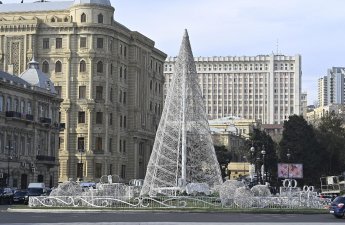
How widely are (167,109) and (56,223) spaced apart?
26750 millimetres

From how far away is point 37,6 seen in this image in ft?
422

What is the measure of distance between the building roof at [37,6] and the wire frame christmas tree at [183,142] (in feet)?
225

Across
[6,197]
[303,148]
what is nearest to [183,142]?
[6,197]

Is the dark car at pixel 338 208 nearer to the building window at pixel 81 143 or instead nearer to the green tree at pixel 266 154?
the green tree at pixel 266 154

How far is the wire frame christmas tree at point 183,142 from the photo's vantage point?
59.8 meters

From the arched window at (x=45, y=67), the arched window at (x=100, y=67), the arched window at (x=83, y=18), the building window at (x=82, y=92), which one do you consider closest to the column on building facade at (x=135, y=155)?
the building window at (x=82, y=92)

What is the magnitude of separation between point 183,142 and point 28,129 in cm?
4460

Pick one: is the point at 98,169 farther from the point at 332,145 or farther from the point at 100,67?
the point at 332,145

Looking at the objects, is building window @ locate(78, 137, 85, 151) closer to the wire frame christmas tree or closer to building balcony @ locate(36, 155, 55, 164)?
building balcony @ locate(36, 155, 55, 164)

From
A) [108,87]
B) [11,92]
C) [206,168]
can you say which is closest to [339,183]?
[206,168]

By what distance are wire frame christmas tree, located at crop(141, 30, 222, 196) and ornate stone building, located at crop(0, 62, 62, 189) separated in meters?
35.9

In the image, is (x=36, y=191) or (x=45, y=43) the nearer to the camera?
(x=36, y=191)

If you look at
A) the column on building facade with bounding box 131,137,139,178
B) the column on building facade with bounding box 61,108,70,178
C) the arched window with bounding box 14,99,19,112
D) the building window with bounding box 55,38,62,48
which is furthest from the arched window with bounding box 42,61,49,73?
the arched window with bounding box 14,99,19,112

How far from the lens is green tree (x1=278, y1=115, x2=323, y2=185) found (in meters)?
106
